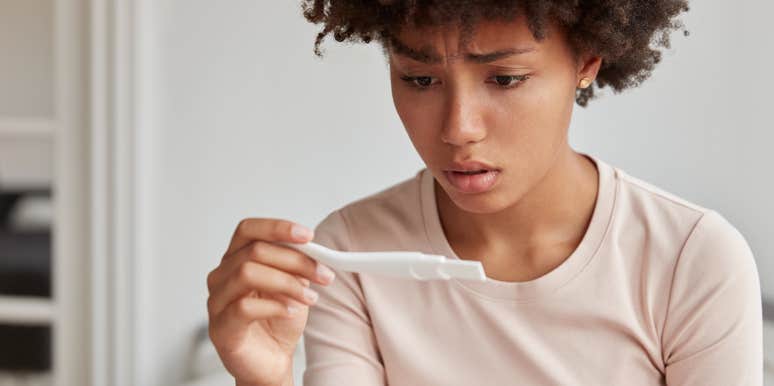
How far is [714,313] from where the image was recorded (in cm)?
118

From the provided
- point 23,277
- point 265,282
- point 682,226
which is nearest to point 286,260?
point 265,282

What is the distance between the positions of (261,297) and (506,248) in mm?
346

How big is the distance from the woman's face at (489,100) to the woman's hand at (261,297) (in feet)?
0.63

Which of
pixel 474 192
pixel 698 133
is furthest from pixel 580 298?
pixel 698 133

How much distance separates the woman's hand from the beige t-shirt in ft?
0.45

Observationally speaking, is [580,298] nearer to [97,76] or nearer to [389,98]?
[389,98]

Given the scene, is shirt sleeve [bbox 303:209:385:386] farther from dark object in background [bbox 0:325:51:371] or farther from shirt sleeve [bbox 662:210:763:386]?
dark object in background [bbox 0:325:51:371]

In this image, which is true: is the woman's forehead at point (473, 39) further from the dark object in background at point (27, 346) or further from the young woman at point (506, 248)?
the dark object in background at point (27, 346)

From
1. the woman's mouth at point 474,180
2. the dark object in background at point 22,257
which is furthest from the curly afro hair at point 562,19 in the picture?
the dark object in background at point 22,257

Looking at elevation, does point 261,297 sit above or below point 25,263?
above

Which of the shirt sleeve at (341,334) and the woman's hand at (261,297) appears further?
the shirt sleeve at (341,334)

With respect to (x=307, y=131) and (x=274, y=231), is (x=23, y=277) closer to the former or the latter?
(x=307, y=131)

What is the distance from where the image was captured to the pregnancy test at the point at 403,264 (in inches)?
37.0

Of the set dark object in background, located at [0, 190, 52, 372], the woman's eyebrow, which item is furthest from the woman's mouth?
dark object in background, located at [0, 190, 52, 372]
